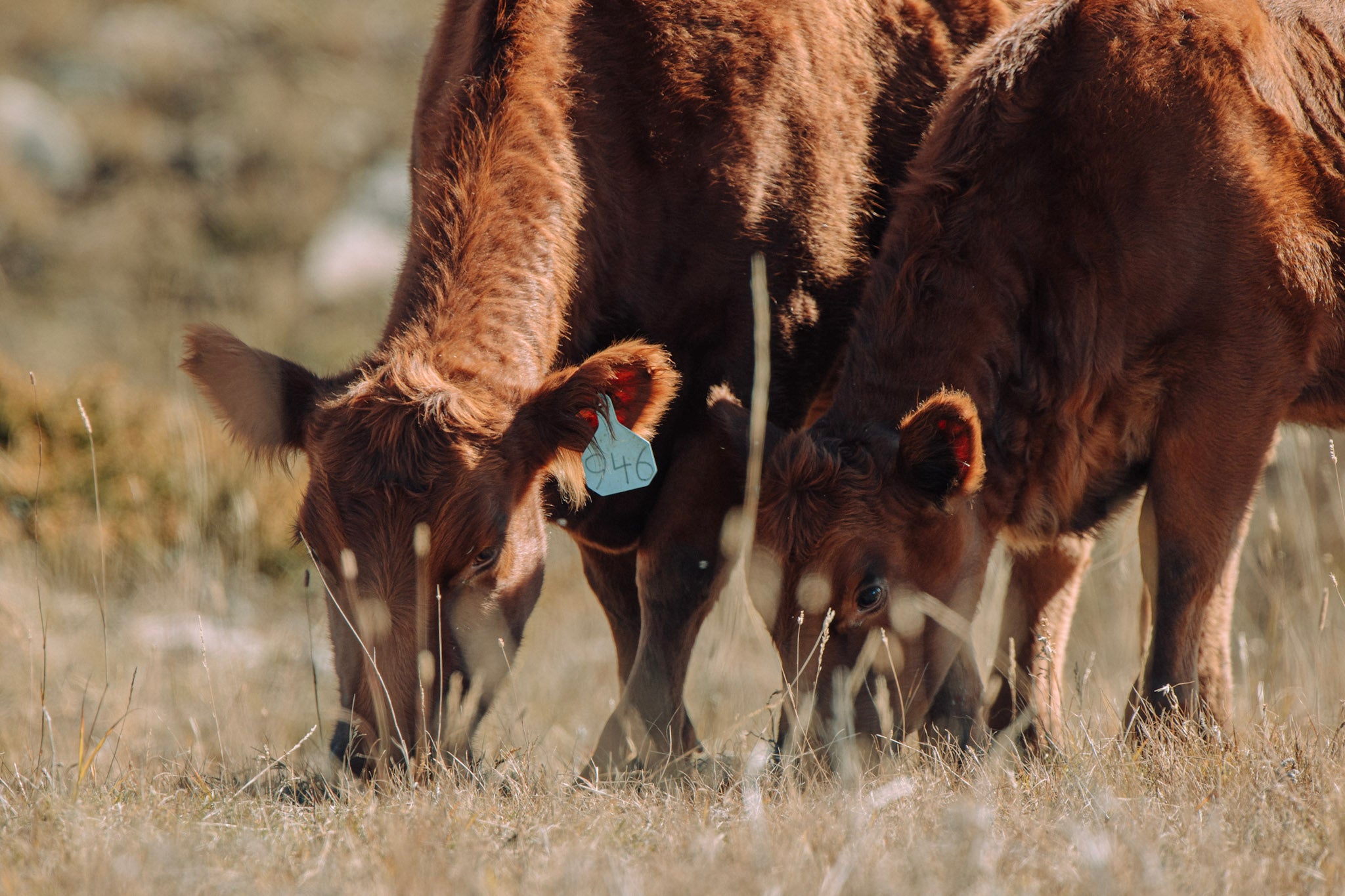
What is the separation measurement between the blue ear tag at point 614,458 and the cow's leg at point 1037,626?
174cm

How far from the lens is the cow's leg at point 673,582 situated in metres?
4.35

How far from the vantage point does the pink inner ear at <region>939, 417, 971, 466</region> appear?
11.5ft

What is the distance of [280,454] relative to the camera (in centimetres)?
379

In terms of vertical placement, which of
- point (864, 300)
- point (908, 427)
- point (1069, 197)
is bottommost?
point (908, 427)

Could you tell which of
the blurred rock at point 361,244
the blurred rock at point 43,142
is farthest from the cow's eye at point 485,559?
the blurred rock at point 43,142

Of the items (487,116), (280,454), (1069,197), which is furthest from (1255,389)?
(280,454)

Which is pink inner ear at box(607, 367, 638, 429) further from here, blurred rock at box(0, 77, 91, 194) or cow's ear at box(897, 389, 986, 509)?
blurred rock at box(0, 77, 91, 194)

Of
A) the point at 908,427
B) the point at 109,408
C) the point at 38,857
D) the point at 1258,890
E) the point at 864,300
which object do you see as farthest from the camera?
the point at 109,408

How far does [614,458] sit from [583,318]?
68 cm

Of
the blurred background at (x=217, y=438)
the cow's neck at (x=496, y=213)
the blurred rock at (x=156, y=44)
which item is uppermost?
the blurred rock at (x=156, y=44)

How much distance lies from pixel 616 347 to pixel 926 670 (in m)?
1.40

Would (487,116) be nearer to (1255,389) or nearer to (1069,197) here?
(1069,197)

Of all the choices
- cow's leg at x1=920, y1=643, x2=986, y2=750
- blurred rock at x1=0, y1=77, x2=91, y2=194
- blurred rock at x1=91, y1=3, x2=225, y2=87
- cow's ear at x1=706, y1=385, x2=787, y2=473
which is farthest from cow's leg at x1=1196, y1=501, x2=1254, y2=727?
blurred rock at x1=91, y1=3, x2=225, y2=87

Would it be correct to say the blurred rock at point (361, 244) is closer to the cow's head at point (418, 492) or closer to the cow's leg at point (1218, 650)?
the cow's head at point (418, 492)
